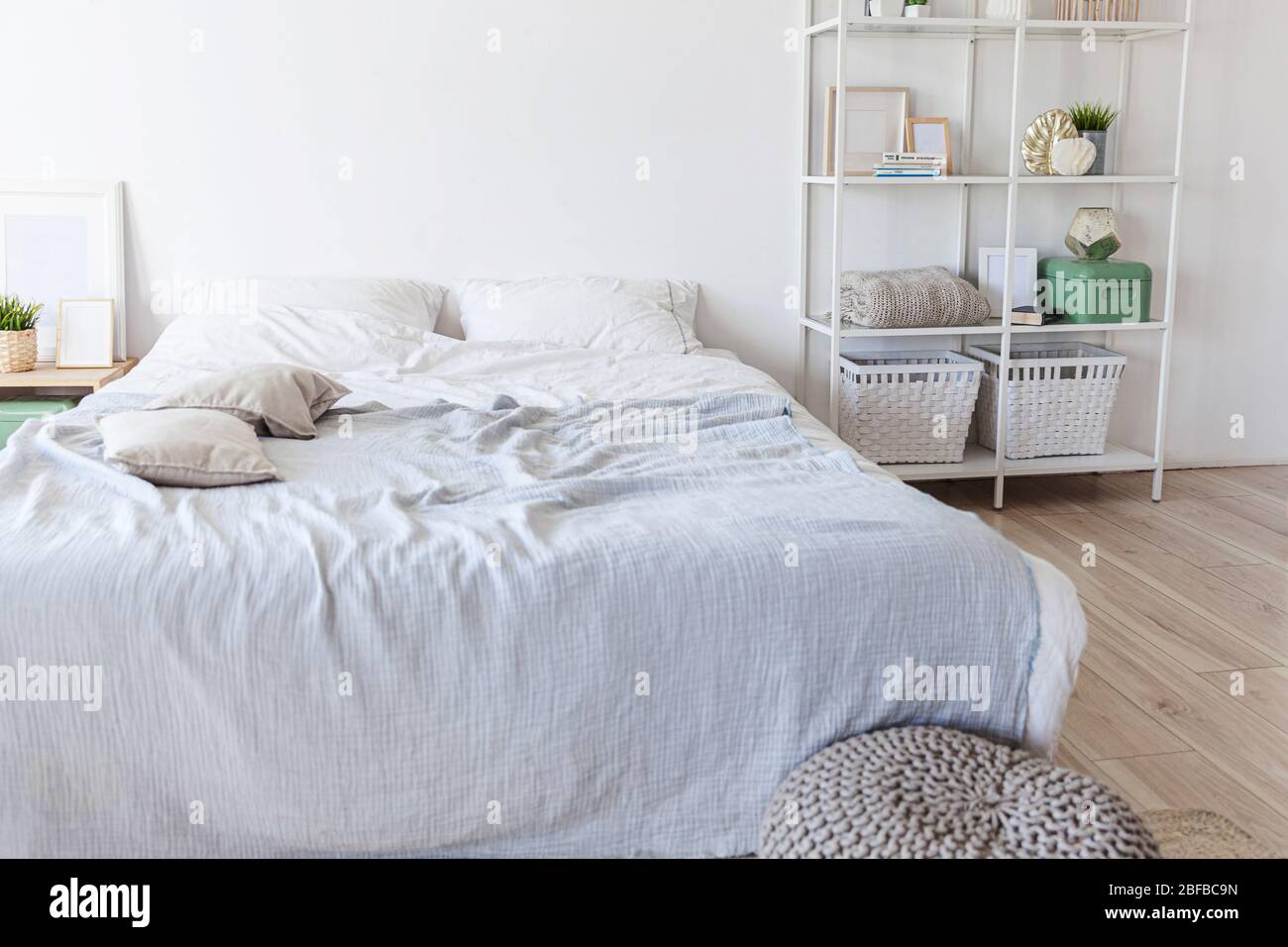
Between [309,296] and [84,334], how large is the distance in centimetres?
67

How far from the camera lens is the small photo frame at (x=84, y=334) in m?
3.71

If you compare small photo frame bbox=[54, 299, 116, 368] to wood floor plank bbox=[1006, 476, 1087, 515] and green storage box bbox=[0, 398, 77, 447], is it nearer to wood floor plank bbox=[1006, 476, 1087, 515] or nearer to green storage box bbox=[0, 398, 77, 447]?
green storage box bbox=[0, 398, 77, 447]

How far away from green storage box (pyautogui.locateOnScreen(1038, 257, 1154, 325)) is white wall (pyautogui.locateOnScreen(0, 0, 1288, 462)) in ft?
0.93

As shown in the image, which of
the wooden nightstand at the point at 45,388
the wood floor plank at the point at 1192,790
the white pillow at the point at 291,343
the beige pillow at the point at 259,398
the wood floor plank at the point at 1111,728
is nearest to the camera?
the wood floor plank at the point at 1192,790

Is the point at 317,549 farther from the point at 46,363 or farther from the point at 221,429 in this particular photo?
the point at 46,363

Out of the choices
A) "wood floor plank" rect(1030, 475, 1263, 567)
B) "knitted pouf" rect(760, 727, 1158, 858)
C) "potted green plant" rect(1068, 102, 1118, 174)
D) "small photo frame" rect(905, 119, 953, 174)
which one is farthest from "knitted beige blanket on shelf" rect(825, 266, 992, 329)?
"knitted pouf" rect(760, 727, 1158, 858)

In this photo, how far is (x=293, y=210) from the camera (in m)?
3.83

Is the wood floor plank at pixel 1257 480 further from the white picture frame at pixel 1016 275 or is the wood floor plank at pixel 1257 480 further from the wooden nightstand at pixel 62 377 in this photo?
the wooden nightstand at pixel 62 377

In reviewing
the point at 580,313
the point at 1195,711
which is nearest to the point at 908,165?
the point at 580,313

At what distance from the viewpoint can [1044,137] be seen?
3.96 meters

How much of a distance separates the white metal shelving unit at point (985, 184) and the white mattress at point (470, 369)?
0.62 m

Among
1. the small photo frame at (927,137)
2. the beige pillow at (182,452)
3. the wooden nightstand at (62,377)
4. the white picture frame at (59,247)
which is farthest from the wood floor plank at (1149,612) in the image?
the white picture frame at (59,247)

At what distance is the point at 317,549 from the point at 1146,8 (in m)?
3.50

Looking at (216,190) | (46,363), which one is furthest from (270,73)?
(46,363)
